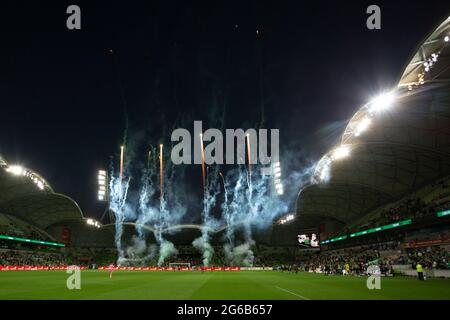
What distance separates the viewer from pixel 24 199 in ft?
267

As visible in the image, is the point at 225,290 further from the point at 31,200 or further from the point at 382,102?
the point at 31,200

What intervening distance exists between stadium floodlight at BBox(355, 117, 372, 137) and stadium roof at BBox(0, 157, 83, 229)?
5658 centimetres

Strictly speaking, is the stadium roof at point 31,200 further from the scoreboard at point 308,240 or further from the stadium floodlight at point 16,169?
the scoreboard at point 308,240

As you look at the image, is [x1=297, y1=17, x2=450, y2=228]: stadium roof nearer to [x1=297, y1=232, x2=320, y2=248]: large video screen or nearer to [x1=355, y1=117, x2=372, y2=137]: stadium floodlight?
[x1=355, y1=117, x2=372, y2=137]: stadium floodlight

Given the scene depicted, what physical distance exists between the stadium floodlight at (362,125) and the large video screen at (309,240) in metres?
40.2

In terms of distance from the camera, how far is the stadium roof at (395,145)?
32812mm

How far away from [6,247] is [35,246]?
12.6 m

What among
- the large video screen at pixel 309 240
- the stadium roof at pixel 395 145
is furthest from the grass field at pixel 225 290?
the large video screen at pixel 309 240

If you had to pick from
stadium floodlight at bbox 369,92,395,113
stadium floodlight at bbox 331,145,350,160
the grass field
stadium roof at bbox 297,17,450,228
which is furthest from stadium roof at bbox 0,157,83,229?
stadium floodlight at bbox 369,92,395,113

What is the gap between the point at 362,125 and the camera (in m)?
42.4

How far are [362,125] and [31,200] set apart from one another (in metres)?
76.6

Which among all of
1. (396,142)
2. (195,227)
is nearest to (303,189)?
(396,142)

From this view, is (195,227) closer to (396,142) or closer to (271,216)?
(271,216)

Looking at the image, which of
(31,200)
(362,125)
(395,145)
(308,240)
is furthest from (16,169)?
(395,145)
